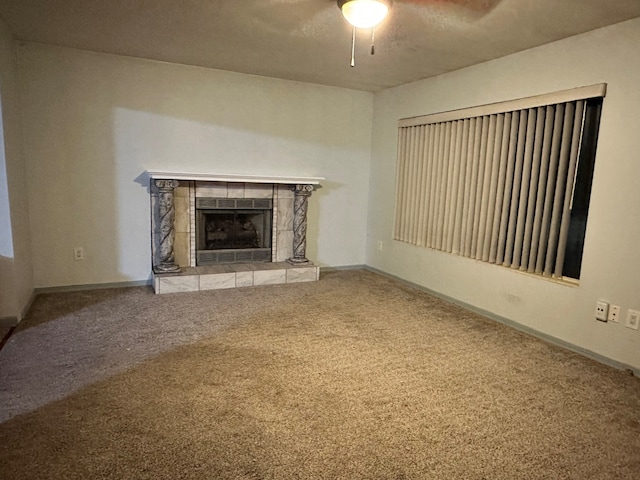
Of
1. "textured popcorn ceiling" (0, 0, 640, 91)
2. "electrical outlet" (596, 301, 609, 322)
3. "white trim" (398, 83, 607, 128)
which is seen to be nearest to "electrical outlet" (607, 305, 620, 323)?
"electrical outlet" (596, 301, 609, 322)

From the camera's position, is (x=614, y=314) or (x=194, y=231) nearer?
(x=614, y=314)

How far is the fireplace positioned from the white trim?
6.19 feet

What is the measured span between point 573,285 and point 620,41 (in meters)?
1.61

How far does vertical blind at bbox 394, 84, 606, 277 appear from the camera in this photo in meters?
3.02

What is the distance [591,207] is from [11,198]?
13.5 feet

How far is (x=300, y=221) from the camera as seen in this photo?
15.2 feet

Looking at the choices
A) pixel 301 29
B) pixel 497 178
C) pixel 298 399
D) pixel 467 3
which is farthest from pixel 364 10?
pixel 298 399

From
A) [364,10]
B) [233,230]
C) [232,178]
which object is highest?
[364,10]

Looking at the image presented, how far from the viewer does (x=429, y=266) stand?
4273 mm

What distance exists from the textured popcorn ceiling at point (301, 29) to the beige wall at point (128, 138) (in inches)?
10.4

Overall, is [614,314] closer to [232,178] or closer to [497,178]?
[497,178]

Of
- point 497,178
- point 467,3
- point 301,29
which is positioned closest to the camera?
point 467,3

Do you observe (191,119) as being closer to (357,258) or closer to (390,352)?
(357,258)

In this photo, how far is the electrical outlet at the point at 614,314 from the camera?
2.68m
